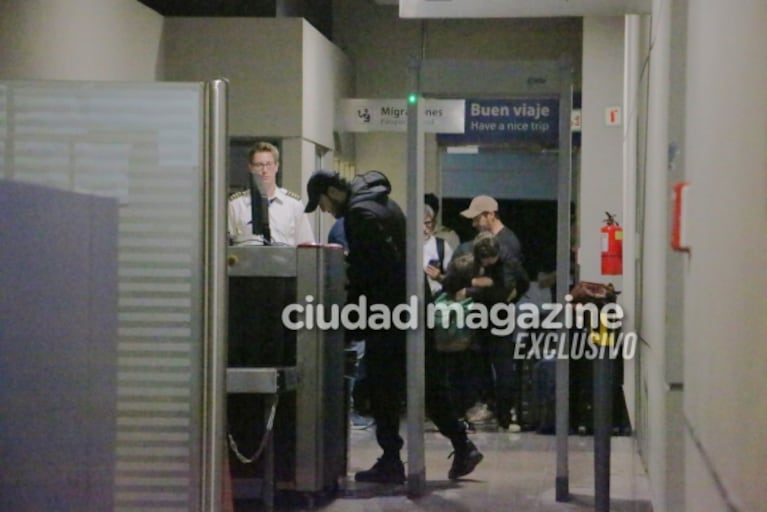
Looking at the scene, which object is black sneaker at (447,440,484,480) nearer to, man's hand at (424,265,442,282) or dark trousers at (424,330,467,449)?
dark trousers at (424,330,467,449)

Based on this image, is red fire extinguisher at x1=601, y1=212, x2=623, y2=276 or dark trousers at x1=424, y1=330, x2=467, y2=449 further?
red fire extinguisher at x1=601, y1=212, x2=623, y2=276

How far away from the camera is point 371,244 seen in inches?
332

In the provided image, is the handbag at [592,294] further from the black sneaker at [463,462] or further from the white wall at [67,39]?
the white wall at [67,39]

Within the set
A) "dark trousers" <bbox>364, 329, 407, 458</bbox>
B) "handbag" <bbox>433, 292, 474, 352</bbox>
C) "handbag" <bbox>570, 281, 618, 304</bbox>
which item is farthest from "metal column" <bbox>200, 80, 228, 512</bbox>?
"handbag" <bbox>433, 292, 474, 352</bbox>

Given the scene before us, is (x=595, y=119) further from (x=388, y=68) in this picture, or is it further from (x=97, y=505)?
(x=97, y=505)

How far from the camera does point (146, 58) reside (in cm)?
1221

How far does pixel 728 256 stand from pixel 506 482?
18.1ft

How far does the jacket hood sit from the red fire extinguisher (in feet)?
12.5

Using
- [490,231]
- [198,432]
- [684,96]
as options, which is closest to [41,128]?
[198,432]

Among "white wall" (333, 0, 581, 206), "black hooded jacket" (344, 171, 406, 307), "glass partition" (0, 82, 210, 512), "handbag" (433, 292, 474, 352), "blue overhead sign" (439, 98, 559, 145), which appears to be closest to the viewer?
"glass partition" (0, 82, 210, 512)

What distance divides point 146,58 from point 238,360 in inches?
216

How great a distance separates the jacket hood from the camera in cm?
839

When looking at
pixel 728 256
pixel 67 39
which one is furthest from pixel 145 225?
pixel 67 39

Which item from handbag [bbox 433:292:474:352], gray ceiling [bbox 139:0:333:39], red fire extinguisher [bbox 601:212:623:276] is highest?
gray ceiling [bbox 139:0:333:39]
